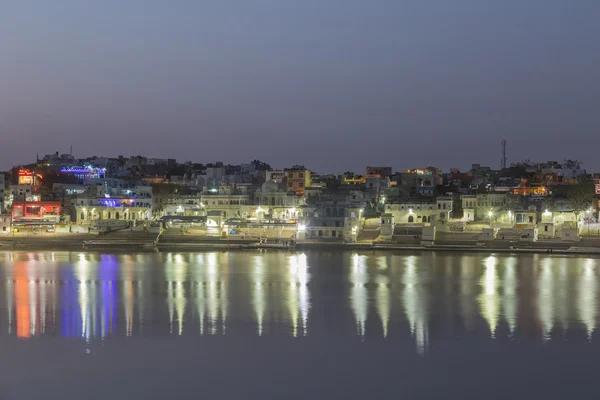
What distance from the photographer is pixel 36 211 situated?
119 ft

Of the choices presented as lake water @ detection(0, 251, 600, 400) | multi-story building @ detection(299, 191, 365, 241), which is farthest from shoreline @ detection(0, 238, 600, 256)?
lake water @ detection(0, 251, 600, 400)

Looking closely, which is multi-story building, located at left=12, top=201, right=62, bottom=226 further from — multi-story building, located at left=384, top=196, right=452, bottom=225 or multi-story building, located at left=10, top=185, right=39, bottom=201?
multi-story building, located at left=384, top=196, right=452, bottom=225

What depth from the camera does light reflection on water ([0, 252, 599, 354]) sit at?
14.5m

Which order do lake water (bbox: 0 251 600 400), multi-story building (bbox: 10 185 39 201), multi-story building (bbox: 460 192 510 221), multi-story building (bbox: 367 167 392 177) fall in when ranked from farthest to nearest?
1. multi-story building (bbox: 367 167 392 177)
2. multi-story building (bbox: 10 185 39 201)
3. multi-story building (bbox: 460 192 510 221)
4. lake water (bbox: 0 251 600 400)

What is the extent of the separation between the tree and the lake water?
483 inches

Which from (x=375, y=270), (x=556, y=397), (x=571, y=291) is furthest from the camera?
(x=375, y=270)

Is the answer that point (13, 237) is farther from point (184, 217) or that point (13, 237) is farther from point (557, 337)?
point (557, 337)

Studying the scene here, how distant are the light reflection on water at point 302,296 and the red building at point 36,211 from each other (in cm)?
907

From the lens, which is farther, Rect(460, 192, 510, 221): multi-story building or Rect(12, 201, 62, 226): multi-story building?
Rect(460, 192, 510, 221): multi-story building

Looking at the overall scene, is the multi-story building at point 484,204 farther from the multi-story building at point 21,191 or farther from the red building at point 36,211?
the multi-story building at point 21,191

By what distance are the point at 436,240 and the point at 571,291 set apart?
11.8 meters

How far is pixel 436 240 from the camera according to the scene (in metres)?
30.6

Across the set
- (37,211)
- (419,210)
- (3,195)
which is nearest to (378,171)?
(419,210)

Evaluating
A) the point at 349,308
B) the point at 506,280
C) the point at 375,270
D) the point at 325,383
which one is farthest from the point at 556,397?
the point at 375,270
